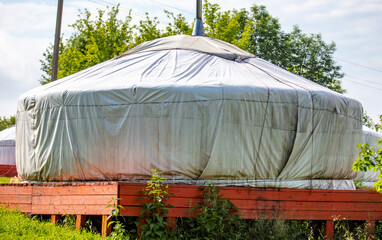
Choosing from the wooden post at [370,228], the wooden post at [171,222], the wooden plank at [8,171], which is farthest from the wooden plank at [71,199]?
the wooden plank at [8,171]

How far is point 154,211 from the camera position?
6406 mm

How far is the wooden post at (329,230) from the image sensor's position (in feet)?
24.6

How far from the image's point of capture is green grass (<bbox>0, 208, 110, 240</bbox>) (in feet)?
20.4

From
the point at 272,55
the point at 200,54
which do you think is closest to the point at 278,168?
the point at 200,54

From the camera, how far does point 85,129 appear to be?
747 cm

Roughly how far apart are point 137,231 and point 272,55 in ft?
77.3

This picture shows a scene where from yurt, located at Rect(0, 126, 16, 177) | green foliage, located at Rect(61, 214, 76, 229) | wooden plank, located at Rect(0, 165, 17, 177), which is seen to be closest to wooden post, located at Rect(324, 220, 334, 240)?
green foliage, located at Rect(61, 214, 76, 229)

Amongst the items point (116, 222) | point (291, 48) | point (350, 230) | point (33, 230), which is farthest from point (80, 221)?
point (291, 48)

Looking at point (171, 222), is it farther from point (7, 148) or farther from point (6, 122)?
point (6, 122)

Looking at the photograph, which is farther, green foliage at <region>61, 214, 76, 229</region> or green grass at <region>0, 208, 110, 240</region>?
green foliage at <region>61, 214, 76, 229</region>

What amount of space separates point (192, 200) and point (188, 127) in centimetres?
99

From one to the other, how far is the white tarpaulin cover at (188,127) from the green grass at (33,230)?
824 mm

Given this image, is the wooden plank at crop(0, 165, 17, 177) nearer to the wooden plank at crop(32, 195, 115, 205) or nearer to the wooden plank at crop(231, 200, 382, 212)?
the wooden plank at crop(32, 195, 115, 205)

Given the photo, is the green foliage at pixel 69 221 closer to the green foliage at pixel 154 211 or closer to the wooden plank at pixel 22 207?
the wooden plank at pixel 22 207
